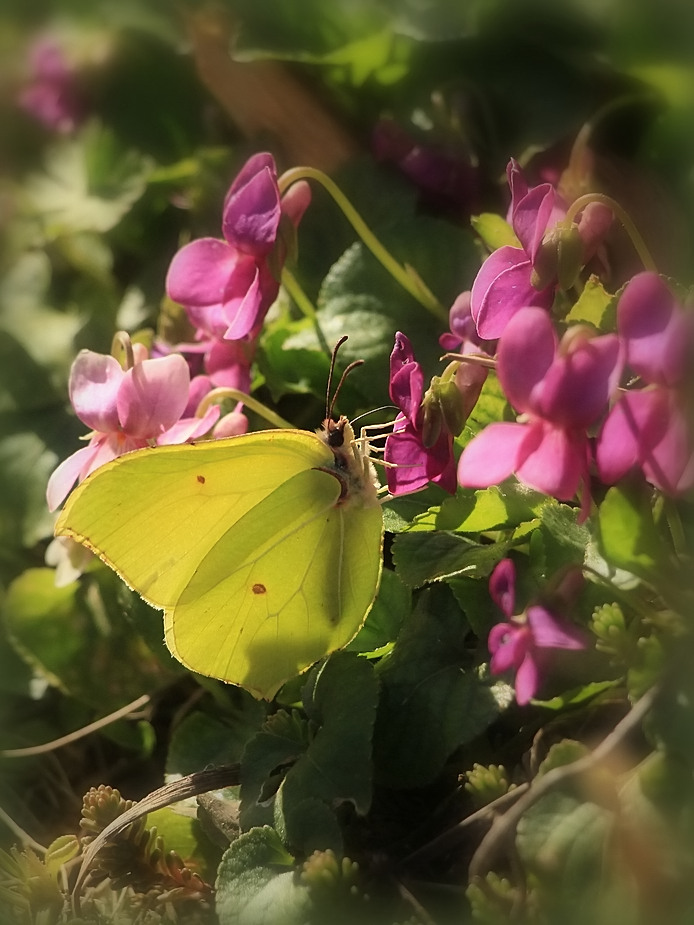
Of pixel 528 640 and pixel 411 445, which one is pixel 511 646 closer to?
pixel 528 640

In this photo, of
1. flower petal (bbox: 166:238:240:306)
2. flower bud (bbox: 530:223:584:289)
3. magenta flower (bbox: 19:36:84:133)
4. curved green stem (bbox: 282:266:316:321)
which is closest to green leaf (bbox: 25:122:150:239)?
magenta flower (bbox: 19:36:84:133)

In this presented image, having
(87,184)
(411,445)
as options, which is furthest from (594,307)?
(87,184)

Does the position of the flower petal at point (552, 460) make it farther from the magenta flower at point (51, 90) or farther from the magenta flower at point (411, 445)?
the magenta flower at point (51, 90)

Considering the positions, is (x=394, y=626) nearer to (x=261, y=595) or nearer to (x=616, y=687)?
(x=261, y=595)

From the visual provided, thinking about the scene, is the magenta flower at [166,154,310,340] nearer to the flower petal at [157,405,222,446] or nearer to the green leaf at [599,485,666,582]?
the flower petal at [157,405,222,446]

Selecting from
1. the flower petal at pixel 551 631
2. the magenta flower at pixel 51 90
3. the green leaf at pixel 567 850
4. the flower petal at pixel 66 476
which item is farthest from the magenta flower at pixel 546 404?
the magenta flower at pixel 51 90

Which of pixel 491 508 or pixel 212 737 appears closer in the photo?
pixel 491 508
